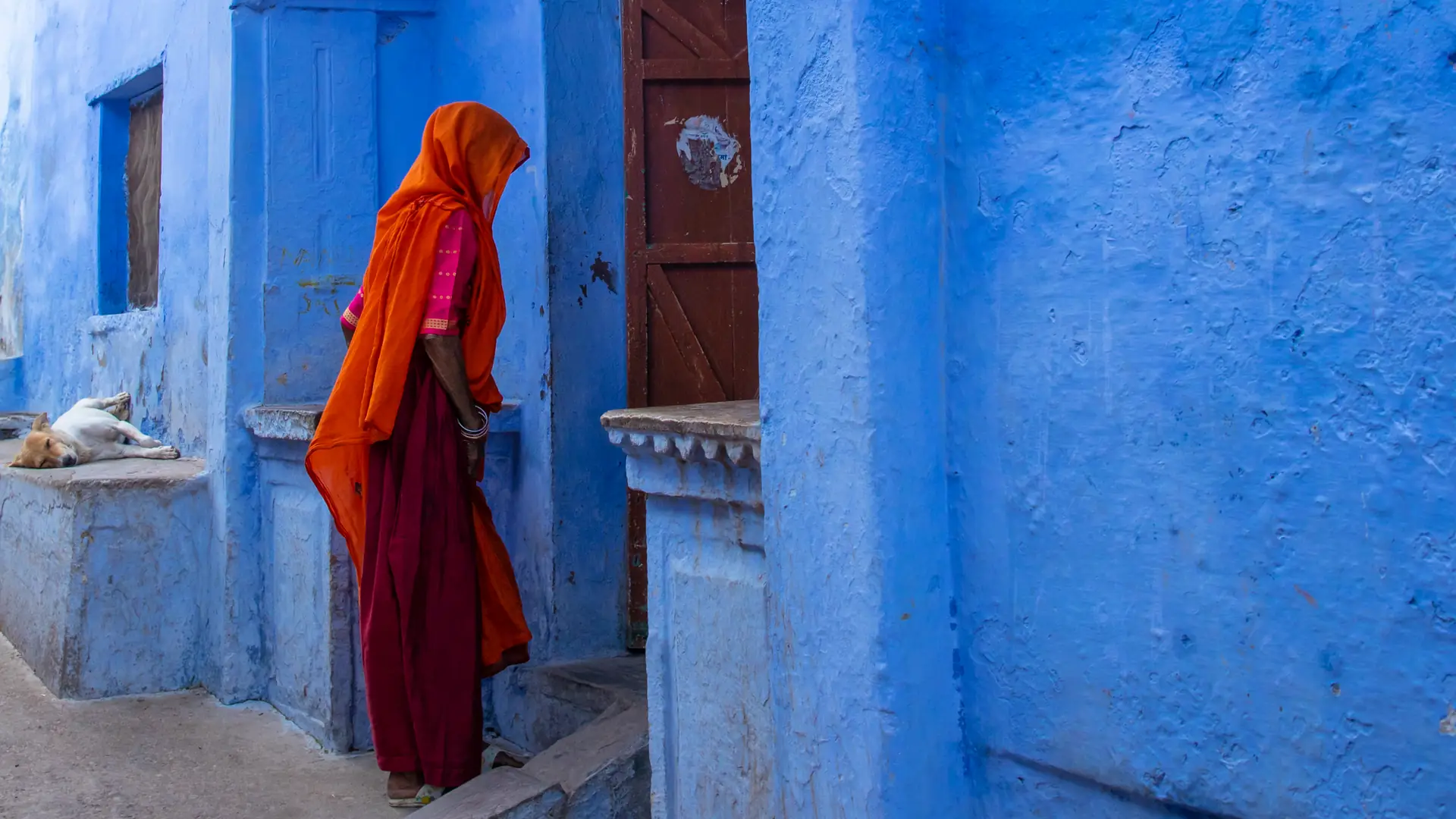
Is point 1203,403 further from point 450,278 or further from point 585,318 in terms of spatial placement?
point 585,318

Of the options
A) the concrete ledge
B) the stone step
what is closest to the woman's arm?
the concrete ledge

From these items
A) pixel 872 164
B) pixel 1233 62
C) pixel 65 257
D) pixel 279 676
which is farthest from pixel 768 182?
pixel 65 257

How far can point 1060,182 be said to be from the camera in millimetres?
1819

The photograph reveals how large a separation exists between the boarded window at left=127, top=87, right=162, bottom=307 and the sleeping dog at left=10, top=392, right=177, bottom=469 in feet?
3.20

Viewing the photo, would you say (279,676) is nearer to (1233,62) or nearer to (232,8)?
(232,8)

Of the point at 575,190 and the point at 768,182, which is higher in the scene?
the point at 575,190

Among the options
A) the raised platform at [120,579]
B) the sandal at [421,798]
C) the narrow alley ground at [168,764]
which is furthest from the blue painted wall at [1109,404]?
the raised platform at [120,579]

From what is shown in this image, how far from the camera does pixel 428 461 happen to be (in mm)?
3373

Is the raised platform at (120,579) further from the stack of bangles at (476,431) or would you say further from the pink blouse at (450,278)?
the pink blouse at (450,278)

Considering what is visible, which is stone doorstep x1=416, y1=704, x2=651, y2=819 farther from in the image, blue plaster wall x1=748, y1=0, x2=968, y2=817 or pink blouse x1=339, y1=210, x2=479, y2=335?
pink blouse x1=339, y1=210, x2=479, y2=335

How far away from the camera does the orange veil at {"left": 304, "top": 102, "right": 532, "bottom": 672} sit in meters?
3.31

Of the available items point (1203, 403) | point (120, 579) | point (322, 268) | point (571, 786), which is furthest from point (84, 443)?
point (1203, 403)

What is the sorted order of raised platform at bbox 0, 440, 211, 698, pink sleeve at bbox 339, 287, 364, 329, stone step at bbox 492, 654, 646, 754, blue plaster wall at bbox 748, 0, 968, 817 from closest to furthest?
blue plaster wall at bbox 748, 0, 968, 817 < stone step at bbox 492, 654, 646, 754 < pink sleeve at bbox 339, 287, 364, 329 < raised platform at bbox 0, 440, 211, 698

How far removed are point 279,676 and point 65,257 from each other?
391 centimetres
